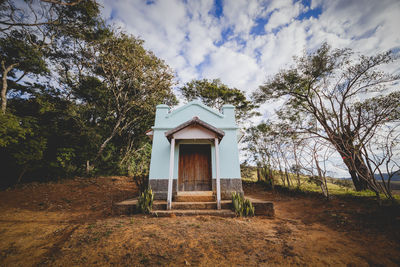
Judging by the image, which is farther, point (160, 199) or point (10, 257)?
point (160, 199)

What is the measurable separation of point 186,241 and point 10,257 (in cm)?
336

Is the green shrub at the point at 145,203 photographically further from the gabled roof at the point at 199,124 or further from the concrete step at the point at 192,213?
A: the gabled roof at the point at 199,124

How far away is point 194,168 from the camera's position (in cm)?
751

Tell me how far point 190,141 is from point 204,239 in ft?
14.3

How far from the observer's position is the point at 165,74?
1287cm

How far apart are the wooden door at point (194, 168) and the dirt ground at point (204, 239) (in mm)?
2435

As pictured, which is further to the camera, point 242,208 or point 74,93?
point 74,93

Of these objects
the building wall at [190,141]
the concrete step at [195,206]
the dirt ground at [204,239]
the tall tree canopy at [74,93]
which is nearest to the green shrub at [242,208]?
the dirt ground at [204,239]

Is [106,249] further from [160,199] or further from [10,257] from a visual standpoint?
[160,199]

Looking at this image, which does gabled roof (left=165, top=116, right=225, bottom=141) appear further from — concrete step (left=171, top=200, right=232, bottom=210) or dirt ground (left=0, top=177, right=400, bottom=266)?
dirt ground (left=0, top=177, right=400, bottom=266)

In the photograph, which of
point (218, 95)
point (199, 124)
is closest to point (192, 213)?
point (199, 124)

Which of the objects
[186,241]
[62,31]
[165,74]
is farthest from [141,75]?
[186,241]

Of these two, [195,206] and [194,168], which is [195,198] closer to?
[195,206]

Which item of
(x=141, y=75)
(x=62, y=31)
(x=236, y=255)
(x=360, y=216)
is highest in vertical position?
(x=62, y=31)
